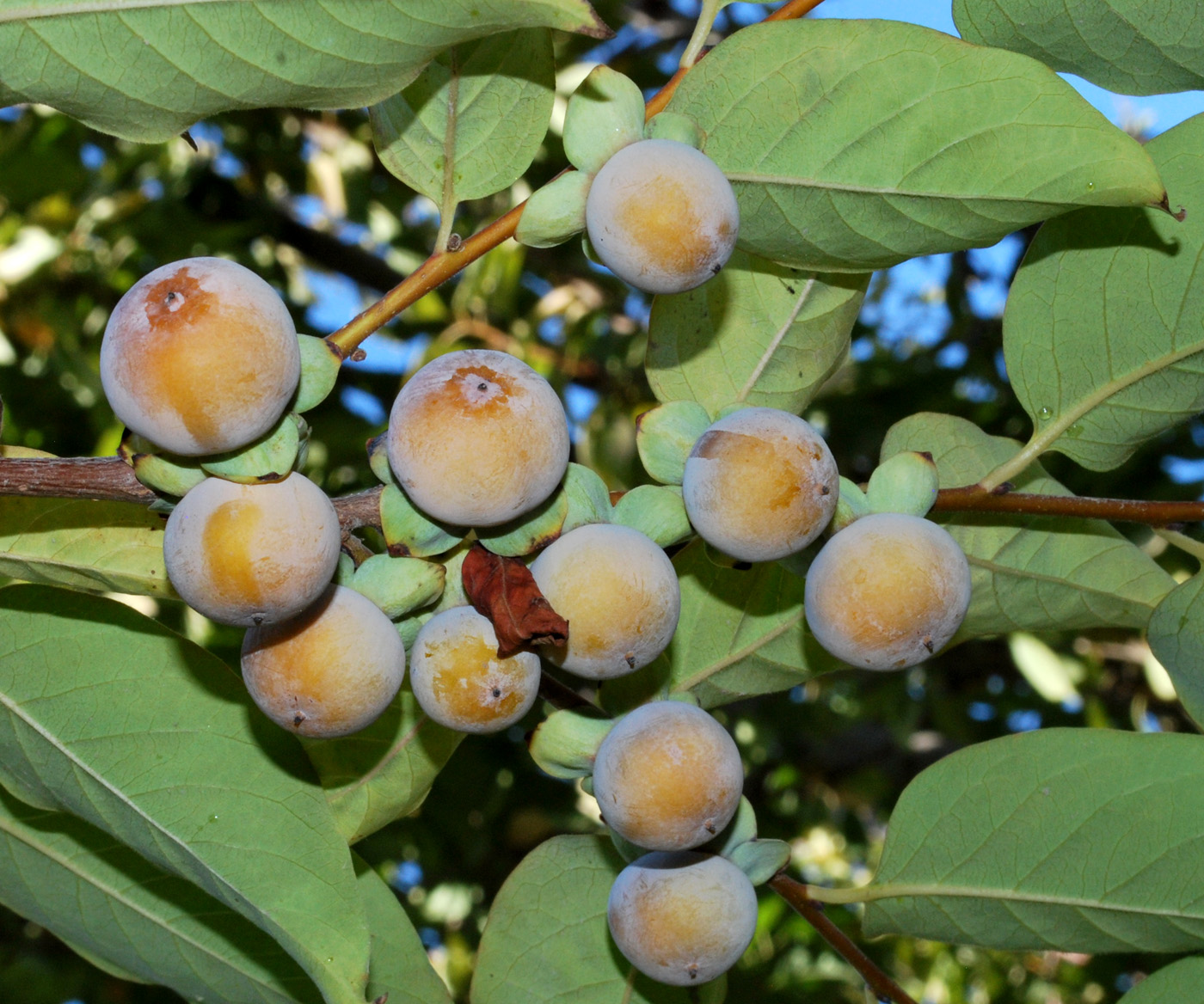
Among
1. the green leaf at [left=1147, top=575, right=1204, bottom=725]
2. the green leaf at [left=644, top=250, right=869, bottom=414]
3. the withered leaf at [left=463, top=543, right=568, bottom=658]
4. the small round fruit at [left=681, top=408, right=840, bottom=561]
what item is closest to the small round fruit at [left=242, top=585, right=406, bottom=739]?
the withered leaf at [left=463, top=543, right=568, bottom=658]

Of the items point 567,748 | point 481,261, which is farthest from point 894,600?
point 481,261

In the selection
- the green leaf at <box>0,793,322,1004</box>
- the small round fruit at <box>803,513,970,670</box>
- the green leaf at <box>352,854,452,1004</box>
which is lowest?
the green leaf at <box>352,854,452,1004</box>

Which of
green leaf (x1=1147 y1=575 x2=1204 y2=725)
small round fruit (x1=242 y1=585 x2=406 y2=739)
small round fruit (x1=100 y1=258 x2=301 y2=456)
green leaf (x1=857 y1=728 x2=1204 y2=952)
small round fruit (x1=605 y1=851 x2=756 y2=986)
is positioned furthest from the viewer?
green leaf (x1=1147 y1=575 x2=1204 y2=725)

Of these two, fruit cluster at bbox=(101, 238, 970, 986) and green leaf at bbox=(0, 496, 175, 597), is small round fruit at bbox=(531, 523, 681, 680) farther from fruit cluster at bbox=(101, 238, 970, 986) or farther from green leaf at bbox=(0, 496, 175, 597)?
green leaf at bbox=(0, 496, 175, 597)

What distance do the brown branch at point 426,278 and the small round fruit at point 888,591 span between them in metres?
0.54

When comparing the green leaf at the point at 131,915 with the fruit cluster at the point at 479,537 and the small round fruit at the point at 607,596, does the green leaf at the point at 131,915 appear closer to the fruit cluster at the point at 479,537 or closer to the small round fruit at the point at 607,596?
the fruit cluster at the point at 479,537

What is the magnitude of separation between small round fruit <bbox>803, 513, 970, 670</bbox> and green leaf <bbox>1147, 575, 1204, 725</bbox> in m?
0.47

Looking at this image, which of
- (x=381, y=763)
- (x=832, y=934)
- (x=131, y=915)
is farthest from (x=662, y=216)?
(x=131, y=915)

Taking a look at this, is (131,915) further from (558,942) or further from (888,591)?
(888,591)

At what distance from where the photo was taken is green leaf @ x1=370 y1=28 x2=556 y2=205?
4.72 feet

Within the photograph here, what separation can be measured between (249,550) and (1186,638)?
127cm

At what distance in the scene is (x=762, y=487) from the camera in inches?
47.7

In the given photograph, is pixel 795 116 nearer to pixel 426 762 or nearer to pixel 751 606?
pixel 751 606

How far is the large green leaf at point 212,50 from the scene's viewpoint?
116 cm
